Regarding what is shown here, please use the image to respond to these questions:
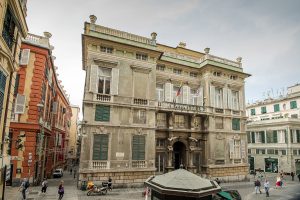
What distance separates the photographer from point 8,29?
9.88 metres

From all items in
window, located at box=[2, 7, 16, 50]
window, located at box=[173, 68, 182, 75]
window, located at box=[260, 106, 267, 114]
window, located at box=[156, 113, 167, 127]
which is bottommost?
window, located at box=[156, 113, 167, 127]

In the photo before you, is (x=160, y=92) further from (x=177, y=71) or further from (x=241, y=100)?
(x=241, y=100)

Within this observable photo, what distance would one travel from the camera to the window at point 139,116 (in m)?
23.1

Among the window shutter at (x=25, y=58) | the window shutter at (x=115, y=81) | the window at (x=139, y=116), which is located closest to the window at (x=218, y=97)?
the window at (x=139, y=116)

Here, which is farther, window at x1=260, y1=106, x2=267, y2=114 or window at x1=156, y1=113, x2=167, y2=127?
window at x1=260, y1=106, x2=267, y2=114

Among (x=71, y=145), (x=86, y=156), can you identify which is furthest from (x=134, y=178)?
(x=71, y=145)

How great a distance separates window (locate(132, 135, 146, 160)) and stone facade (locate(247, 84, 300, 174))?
29846 mm

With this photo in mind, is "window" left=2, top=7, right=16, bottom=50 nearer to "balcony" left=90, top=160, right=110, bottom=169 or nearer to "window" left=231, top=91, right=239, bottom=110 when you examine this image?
"balcony" left=90, top=160, right=110, bottom=169

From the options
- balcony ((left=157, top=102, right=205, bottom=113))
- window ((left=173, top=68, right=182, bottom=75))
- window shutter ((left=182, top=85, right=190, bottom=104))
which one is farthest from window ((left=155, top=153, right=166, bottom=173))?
window ((left=173, top=68, right=182, bottom=75))

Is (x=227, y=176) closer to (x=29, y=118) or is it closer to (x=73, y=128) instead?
(x=29, y=118)

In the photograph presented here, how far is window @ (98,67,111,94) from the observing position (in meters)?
22.5

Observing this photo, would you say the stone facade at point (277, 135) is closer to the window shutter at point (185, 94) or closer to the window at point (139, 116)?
the window shutter at point (185, 94)

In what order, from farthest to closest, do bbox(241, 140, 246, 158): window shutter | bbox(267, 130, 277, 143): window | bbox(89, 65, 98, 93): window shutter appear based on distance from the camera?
bbox(267, 130, 277, 143): window < bbox(241, 140, 246, 158): window shutter < bbox(89, 65, 98, 93): window shutter

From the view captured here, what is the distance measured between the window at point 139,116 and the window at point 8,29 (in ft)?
47.2
